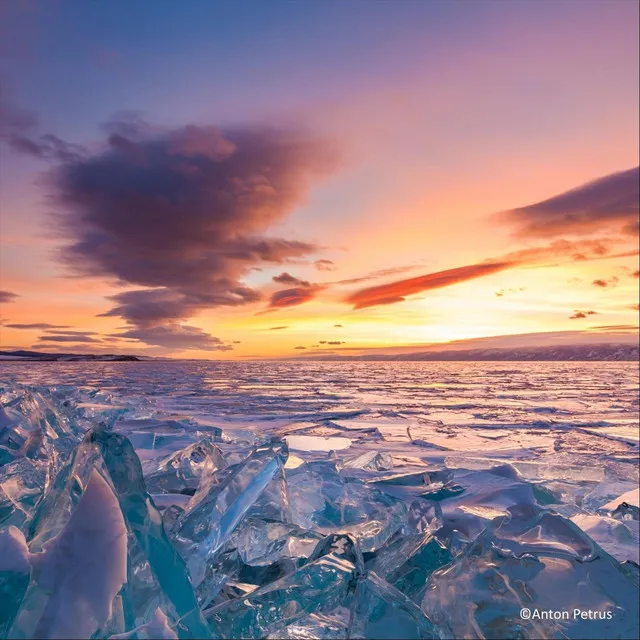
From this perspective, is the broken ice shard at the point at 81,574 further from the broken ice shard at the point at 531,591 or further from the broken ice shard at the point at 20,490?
the broken ice shard at the point at 531,591

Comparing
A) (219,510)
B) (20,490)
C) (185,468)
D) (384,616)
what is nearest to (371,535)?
(219,510)

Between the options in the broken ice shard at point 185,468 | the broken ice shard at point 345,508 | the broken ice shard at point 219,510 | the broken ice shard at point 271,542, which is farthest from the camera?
the broken ice shard at point 185,468

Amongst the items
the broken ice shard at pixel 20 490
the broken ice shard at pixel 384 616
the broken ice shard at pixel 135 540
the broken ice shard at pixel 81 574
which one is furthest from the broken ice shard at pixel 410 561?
the broken ice shard at pixel 20 490

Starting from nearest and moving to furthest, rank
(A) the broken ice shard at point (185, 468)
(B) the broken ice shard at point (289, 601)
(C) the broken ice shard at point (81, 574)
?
(C) the broken ice shard at point (81, 574), (B) the broken ice shard at point (289, 601), (A) the broken ice shard at point (185, 468)

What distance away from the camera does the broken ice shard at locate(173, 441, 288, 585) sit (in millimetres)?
1396

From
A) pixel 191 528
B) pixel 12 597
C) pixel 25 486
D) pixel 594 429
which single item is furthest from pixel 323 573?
pixel 594 429

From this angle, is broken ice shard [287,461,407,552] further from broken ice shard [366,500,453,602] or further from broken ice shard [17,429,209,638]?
broken ice shard [17,429,209,638]

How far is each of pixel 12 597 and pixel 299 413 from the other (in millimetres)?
6158

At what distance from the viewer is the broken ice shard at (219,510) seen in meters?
1.40

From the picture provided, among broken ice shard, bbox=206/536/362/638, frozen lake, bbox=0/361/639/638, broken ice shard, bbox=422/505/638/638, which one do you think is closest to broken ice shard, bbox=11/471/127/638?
frozen lake, bbox=0/361/639/638

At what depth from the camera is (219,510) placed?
1.55 meters

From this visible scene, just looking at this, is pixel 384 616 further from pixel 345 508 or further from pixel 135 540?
pixel 345 508

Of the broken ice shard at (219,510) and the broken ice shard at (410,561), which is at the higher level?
the broken ice shard at (219,510)

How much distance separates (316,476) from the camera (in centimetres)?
229
